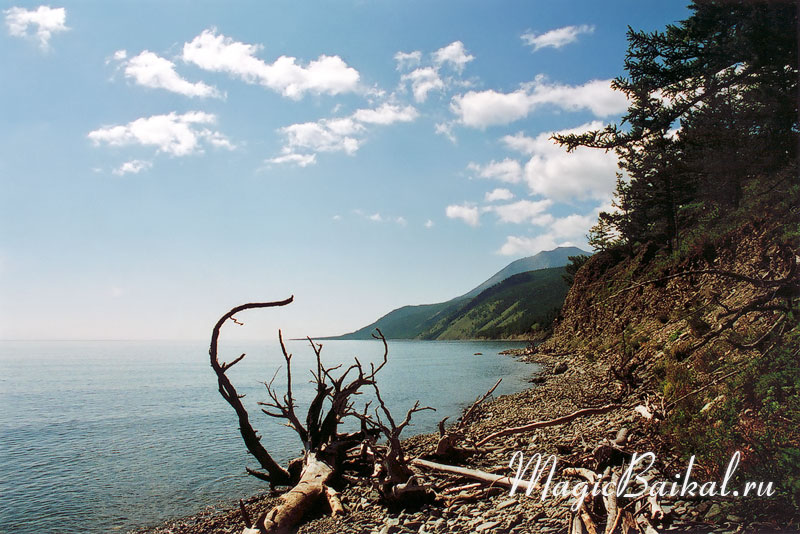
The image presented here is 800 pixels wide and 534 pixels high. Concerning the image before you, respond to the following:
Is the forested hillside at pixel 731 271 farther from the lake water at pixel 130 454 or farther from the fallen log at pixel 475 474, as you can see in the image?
the lake water at pixel 130 454

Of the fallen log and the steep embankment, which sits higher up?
the steep embankment

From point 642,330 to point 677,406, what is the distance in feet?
79.0

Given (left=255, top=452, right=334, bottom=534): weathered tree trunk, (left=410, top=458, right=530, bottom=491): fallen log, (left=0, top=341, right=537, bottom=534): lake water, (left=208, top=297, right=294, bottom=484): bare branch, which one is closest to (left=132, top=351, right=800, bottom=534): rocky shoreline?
(left=410, top=458, right=530, bottom=491): fallen log

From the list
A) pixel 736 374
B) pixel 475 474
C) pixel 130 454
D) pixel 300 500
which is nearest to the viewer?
pixel 736 374

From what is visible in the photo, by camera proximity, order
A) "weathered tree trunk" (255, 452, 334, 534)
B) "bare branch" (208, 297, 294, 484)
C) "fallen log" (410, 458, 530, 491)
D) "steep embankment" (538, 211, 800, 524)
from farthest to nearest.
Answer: "bare branch" (208, 297, 294, 484)
"weathered tree trunk" (255, 452, 334, 534)
"fallen log" (410, 458, 530, 491)
"steep embankment" (538, 211, 800, 524)

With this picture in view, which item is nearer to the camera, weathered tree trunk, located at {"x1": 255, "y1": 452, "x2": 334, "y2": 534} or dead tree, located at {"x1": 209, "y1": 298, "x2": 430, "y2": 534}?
weathered tree trunk, located at {"x1": 255, "y1": 452, "x2": 334, "y2": 534}

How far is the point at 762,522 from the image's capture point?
5.95m

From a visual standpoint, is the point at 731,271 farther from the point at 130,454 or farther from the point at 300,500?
the point at 130,454

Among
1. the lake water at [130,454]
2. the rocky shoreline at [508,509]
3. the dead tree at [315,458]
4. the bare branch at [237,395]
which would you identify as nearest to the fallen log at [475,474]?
the rocky shoreline at [508,509]

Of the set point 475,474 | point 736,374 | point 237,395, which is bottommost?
point 475,474

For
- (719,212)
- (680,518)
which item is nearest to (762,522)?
(680,518)

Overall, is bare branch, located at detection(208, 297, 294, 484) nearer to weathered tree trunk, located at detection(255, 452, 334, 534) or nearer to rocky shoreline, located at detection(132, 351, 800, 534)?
rocky shoreline, located at detection(132, 351, 800, 534)

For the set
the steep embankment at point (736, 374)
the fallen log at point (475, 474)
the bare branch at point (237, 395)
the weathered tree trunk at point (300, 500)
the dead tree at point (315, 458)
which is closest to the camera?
the steep embankment at point (736, 374)

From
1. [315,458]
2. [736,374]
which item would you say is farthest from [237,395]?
[736,374]
